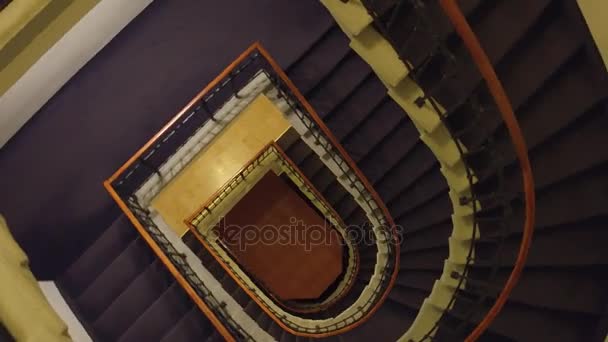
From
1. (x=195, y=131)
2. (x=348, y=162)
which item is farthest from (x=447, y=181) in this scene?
(x=195, y=131)

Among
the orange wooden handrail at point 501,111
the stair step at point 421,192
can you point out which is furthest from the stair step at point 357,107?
the orange wooden handrail at point 501,111

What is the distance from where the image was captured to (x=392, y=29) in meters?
3.77

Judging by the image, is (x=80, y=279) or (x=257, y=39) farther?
(x=80, y=279)

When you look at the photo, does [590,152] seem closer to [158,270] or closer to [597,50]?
[597,50]

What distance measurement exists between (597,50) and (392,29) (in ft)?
5.82

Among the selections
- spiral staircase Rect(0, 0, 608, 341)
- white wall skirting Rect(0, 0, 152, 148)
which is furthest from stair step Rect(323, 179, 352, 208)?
white wall skirting Rect(0, 0, 152, 148)

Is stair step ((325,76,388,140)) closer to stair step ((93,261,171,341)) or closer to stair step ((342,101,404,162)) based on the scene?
stair step ((342,101,404,162))

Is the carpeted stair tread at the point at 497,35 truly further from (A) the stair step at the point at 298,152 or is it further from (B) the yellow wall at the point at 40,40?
(A) the stair step at the point at 298,152

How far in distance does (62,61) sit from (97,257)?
2562 mm

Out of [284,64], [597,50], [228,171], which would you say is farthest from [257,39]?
[597,50]

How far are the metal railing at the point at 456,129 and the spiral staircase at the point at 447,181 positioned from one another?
2cm

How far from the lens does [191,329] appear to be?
5855 mm

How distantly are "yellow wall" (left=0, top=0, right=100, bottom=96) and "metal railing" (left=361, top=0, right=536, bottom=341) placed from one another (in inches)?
83.5

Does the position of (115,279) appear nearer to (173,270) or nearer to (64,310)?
(64,310)
